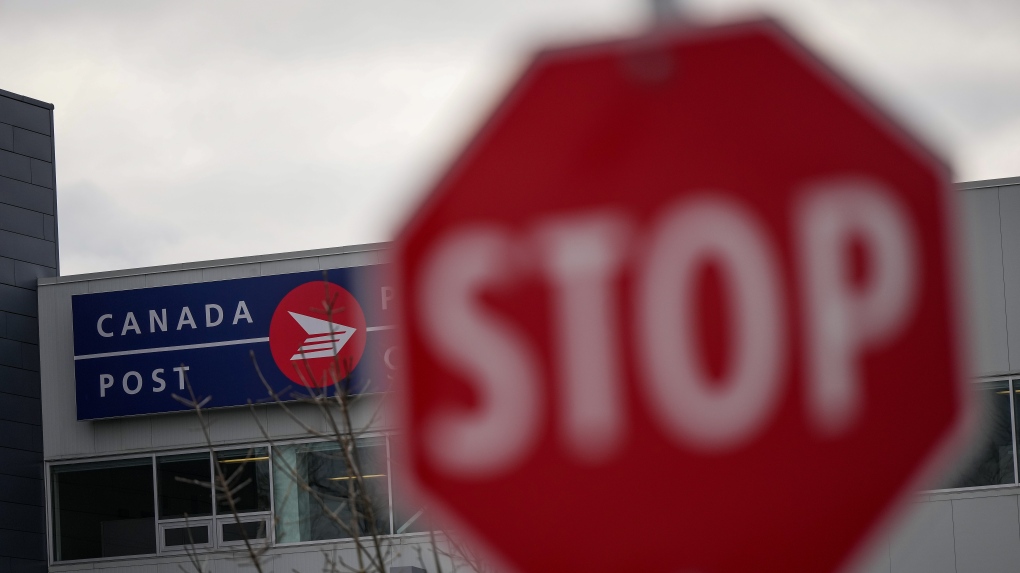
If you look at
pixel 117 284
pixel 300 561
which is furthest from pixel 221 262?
pixel 300 561

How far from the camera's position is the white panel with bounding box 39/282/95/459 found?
19.4m

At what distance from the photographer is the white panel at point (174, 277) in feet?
62.5

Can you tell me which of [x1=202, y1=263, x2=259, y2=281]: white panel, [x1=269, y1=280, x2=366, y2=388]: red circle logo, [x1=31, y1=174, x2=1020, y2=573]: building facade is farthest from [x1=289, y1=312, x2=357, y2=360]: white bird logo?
[x1=202, y1=263, x2=259, y2=281]: white panel

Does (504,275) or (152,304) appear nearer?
(504,275)

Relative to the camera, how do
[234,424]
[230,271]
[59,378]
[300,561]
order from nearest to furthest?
[300,561], [234,424], [230,271], [59,378]

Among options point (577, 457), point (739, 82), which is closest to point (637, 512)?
point (577, 457)

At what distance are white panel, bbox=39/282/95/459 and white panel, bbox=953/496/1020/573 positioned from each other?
1275 centimetres

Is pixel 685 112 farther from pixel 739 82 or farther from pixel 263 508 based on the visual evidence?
pixel 263 508

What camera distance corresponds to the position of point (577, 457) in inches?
68.4

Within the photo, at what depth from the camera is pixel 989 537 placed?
16688 mm

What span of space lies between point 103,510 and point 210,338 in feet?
10.6

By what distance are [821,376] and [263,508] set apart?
57.7 ft

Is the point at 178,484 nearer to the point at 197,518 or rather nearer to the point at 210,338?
the point at 197,518

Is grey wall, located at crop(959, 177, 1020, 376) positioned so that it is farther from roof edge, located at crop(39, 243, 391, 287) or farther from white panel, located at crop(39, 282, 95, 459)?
white panel, located at crop(39, 282, 95, 459)
